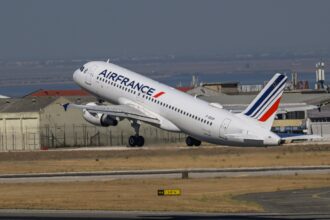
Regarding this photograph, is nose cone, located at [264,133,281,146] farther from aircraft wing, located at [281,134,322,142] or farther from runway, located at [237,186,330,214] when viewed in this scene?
runway, located at [237,186,330,214]

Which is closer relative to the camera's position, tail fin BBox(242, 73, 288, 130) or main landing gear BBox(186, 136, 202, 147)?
tail fin BBox(242, 73, 288, 130)

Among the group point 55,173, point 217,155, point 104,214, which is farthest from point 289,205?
point 217,155

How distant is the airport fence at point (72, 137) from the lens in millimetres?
110938

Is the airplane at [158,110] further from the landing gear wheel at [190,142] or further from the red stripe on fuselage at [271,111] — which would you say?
the red stripe on fuselage at [271,111]

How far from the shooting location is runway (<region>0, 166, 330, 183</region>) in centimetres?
7238

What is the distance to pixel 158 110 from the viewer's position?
98.2 meters

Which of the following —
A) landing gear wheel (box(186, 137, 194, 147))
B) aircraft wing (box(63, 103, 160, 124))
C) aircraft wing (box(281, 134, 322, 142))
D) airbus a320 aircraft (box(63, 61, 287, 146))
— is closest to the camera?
aircraft wing (box(281, 134, 322, 142))

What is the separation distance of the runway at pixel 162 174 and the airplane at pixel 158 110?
414 inches

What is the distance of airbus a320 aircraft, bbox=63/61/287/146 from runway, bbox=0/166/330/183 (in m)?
10.5

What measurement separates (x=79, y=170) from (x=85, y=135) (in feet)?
104

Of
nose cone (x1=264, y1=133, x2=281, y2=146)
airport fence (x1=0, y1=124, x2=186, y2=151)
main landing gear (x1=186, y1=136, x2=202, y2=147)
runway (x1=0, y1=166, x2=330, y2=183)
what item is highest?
airport fence (x1=0, y1=124, x2=186, y2=151)

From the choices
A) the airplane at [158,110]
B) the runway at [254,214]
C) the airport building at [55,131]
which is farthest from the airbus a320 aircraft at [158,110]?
the runway at [254,214]

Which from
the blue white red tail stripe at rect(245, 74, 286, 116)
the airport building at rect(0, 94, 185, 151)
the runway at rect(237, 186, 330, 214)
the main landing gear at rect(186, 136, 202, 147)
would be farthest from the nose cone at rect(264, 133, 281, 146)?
the airport building at rect(0, 94, 185, 151)

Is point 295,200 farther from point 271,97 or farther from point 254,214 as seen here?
point 271,97
